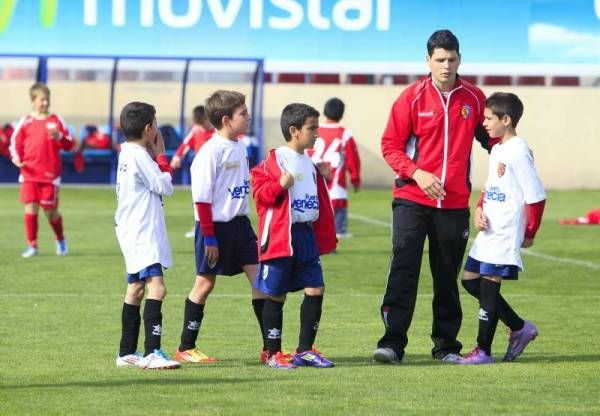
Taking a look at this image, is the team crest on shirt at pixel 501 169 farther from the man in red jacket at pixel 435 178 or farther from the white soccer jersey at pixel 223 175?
the white soccer jersey at pixel 223 175

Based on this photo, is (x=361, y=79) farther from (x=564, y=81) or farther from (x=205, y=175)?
(x=205, y=175)

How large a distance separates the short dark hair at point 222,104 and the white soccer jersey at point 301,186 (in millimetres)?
457

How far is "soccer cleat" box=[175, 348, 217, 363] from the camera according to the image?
9.31m

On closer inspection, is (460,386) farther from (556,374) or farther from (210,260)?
(210,260)

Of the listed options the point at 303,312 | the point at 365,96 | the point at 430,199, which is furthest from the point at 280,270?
the point at 365,96

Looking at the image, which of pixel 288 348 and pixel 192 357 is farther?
A: pixel 288 348

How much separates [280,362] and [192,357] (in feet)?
2.19

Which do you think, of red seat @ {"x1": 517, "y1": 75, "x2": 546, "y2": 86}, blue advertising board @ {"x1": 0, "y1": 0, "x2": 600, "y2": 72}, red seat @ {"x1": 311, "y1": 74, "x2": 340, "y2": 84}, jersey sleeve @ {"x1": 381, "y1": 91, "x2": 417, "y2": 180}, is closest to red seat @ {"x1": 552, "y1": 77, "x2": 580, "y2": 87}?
red seat @ {"x1": 517, "y1": 75, "x2": 546, "y2": 86}

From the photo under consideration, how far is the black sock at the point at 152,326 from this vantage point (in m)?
8.91

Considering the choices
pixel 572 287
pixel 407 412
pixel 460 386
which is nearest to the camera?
pixel 407 412

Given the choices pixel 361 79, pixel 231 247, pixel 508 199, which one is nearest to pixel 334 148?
pixel 231 247

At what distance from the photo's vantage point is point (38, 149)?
57.8ft

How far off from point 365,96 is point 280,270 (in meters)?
27.2

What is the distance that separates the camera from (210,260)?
9289 mm
